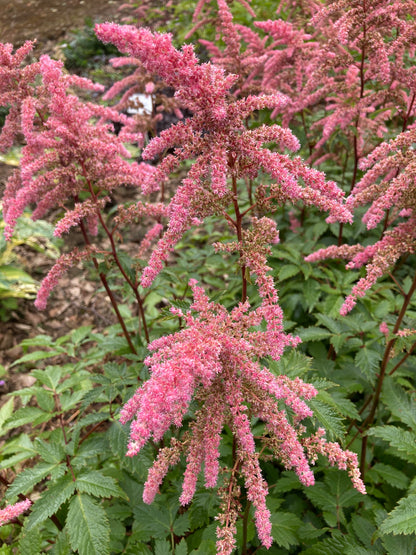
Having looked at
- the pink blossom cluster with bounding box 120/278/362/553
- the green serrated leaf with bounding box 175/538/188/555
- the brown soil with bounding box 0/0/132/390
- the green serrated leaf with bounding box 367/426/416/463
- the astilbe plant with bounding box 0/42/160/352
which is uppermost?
the astilbe plant with bounding box 0/42/160/352

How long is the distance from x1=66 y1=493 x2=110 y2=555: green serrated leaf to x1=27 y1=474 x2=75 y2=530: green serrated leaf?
0.27 feet

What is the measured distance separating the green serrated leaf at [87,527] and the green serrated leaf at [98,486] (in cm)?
7

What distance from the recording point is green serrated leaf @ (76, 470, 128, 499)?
7.38ft

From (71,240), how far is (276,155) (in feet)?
19.2

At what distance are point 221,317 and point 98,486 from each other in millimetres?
1271

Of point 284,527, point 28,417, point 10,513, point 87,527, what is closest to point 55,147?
point 28,417

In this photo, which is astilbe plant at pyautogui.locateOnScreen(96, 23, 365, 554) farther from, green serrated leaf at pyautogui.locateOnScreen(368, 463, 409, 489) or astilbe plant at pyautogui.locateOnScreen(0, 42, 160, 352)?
green serrated leaf at pyautogui.locateOnScreen(368, 463, 409, 489)

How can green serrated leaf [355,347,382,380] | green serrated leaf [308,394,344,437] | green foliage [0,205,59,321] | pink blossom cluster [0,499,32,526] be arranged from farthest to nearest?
green foliage [0,205,59,321], green serrated leaf [355,347,382,380], green serrated leaf [308,394,344,437], pink blossom cluster [0,499,32,526]

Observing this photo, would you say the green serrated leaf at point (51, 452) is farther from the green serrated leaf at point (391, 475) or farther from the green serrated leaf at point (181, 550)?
the green serrated leaf at point (391, 475)

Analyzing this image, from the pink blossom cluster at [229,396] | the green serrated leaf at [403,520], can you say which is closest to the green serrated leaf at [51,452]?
the pink blossom cluster at [229,396]

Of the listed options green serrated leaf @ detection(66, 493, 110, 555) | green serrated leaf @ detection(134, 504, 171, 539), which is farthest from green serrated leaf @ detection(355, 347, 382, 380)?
green serrated leaf @ detection(66, 493, 110, 555)

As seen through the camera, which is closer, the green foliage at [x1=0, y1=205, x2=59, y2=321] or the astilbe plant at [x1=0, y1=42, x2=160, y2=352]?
the astilbe plant at [x1=0, y1=42, x2=160, y2=352]

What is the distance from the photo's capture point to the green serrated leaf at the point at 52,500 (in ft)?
7.05

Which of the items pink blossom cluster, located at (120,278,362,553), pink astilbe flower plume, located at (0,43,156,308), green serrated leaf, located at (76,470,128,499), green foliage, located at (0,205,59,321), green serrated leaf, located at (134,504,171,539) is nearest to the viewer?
pink blossom cluster, located at (120,278,362,553)
